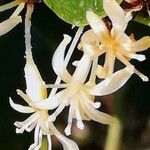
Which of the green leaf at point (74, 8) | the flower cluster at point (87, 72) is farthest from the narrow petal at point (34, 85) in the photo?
the green leaf at point (74, 8)

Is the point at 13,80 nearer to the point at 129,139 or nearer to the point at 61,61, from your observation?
the point at 129,139

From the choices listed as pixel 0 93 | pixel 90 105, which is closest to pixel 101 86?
pixel 90 105

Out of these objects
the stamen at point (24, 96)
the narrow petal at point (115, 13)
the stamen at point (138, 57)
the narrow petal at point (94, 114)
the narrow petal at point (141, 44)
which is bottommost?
the narrow petal at point (94, 114)

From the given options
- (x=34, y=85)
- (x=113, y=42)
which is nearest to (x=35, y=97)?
(x=34, y=85)

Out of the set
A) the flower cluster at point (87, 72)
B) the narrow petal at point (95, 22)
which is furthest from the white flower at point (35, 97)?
the narrow petal at point (95, 22)

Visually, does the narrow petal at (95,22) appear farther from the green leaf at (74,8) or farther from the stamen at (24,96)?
the stamen at (24,96)

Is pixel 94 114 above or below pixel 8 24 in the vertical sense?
below

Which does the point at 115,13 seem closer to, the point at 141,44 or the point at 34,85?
the point at 141,44

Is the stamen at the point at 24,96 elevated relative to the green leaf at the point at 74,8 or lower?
lower
